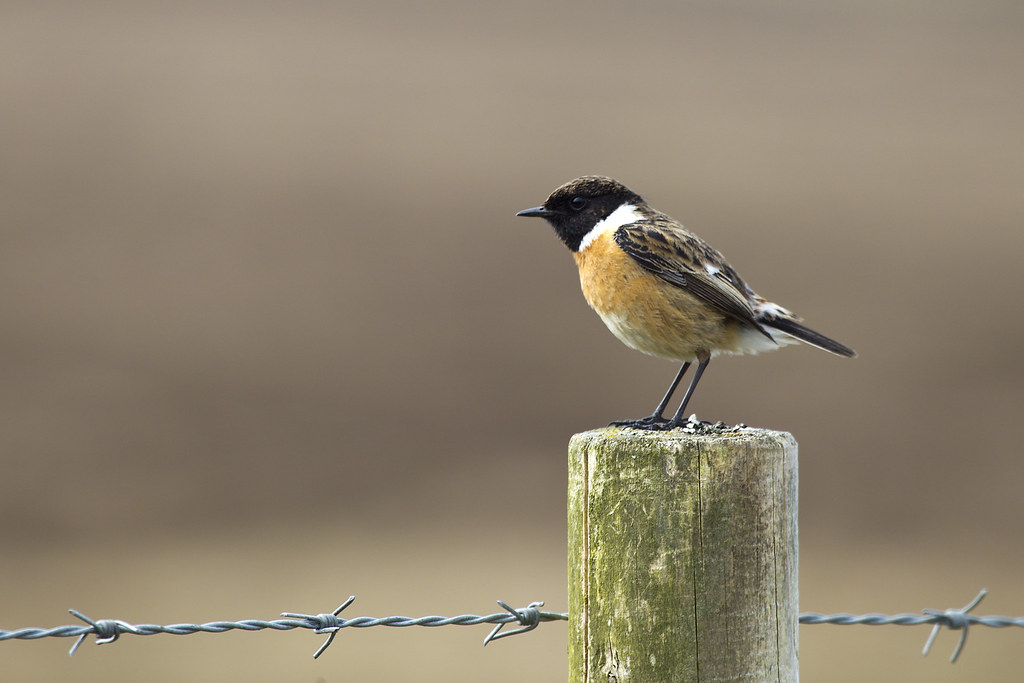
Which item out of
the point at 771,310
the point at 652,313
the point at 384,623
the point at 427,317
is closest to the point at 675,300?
the point at 652,313

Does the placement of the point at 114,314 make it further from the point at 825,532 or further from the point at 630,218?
the point at 630,218

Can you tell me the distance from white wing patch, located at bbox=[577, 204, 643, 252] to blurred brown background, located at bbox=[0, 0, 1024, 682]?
15.6ft

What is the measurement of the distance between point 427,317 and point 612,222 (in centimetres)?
1186

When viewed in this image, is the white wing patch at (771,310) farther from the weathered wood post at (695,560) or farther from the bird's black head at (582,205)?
the weathered wood post at (695,560)

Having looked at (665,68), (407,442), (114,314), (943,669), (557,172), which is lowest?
(943,669)

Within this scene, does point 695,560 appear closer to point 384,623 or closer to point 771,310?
point 384,623

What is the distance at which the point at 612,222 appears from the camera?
6.14m

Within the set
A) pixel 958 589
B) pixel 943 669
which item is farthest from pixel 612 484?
pixel 958 589

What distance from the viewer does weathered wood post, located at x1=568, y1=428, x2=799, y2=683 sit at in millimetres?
3285

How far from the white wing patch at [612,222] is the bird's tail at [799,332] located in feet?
2.77

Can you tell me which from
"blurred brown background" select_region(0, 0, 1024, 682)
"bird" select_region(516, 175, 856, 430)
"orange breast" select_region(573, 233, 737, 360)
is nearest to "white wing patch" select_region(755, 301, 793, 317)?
"bird" select_region(516, 175, 856, 430)

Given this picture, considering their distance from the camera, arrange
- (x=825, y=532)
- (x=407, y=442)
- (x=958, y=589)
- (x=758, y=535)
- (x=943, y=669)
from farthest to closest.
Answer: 1. (x=407, y=442)
2. (x=825, y=532)
3. (x=958, y=589)
4. (x=943, y=669)
5. (x=758, y=535)

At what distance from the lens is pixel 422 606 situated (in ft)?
35.8

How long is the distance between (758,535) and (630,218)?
121 inches
